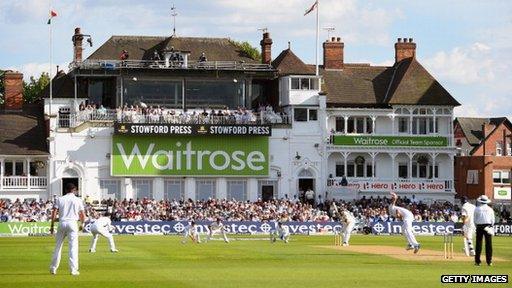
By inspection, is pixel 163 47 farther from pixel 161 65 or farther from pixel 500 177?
pixel 500 177

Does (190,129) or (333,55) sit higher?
(333,55)

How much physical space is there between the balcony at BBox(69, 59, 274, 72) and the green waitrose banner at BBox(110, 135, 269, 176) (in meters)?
4.42

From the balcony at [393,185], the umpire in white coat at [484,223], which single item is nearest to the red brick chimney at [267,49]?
the balcony at [393,185]

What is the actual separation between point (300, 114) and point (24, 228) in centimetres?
2297

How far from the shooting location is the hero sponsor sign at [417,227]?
6253 cm

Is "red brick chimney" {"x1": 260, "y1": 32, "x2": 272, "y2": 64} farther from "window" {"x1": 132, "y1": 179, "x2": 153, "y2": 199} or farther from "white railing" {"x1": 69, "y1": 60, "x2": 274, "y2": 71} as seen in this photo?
"window" {"x1": 132, "y1": 179, "x2": 153, "y2": 199}

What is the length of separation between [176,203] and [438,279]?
4355 cm

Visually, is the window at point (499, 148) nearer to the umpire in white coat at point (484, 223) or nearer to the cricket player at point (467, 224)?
the cricket player at point (467, 224)

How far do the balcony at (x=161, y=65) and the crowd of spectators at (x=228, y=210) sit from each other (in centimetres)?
880

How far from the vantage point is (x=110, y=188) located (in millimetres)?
70312

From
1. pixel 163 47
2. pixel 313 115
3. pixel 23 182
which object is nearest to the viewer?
pixel 23 182

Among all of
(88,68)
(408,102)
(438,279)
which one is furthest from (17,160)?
(438,279)

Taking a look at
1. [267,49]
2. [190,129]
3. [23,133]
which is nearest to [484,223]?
[190,129]

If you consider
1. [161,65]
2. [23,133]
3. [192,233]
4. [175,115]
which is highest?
[161,65]
